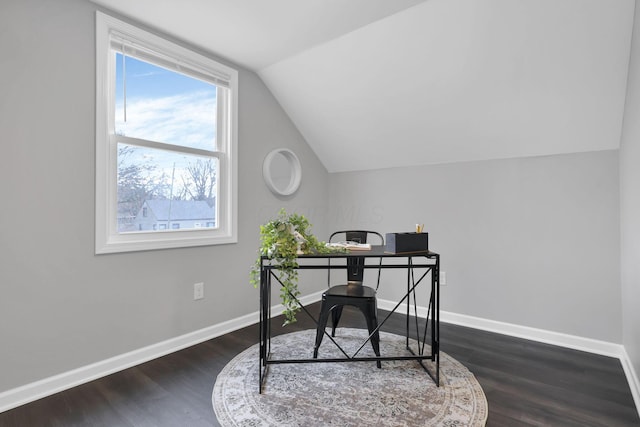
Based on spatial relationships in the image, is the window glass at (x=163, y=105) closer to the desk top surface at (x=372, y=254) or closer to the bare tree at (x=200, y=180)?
the bare tree at (x=200, y=180)

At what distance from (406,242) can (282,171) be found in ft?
6.08

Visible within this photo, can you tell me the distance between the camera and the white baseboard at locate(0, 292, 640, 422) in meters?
1.85

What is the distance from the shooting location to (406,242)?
2.05 m

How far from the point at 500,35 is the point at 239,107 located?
2.09 meters

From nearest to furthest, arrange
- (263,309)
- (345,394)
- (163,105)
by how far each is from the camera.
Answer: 1. (345,394)
2. (263,309)
3. (163,105)

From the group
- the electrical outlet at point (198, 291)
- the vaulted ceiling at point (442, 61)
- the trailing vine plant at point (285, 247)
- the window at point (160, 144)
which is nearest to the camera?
the trailing vine plant at point (285, 247)

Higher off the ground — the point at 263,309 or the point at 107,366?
the point at 263,309

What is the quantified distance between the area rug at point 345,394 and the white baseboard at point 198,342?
1.77 ft

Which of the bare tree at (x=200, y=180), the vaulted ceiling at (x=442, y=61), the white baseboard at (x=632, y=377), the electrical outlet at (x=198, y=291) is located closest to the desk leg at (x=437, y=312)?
the white baseboard at (x=632, y=377)

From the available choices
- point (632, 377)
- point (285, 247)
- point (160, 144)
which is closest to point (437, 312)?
point (285, 247)

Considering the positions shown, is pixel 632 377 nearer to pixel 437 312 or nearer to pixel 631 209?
pixel 631 209

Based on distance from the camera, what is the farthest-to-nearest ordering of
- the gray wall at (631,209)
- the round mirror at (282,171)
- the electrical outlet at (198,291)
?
1. the round mirror at (282,171)
2. the electrical outlet at (198,291)
3. the gray wall at (631,209)

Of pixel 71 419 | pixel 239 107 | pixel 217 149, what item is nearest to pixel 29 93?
pixel 217 149

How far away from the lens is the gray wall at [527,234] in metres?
2.47
